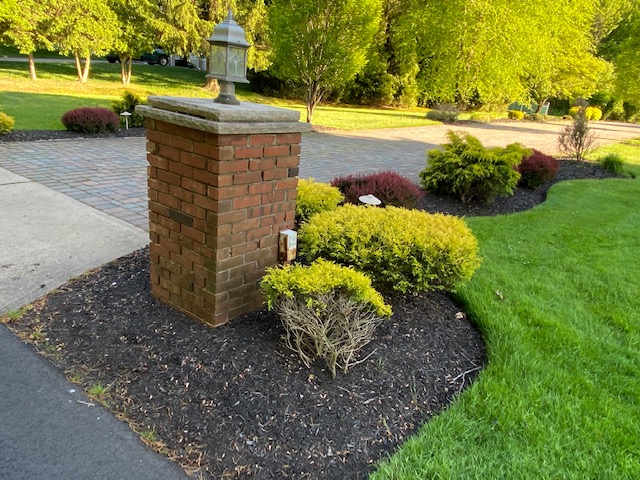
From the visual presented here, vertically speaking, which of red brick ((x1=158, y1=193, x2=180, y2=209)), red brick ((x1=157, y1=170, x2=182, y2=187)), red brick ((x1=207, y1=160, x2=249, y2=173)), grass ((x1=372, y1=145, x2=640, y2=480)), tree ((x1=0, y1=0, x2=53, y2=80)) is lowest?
grass ((x1=372, y1=145, x2=640, y2=480))

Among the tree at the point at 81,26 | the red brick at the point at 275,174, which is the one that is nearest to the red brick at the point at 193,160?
the red brick at the point at 275,174

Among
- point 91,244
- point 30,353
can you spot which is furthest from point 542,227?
point 30,353

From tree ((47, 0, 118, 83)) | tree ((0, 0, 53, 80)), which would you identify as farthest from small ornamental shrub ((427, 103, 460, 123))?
tree ((0, 0, 53, 80))

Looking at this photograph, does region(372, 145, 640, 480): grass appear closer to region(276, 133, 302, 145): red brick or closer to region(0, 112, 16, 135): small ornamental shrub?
region(276, 133, 302, 145): red brick

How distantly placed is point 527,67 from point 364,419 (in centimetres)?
2342

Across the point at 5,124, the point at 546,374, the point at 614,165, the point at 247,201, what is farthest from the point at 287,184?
the point at 614,165

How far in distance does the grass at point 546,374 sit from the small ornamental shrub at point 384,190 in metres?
0.89

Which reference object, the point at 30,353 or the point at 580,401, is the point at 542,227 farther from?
the point at 30,353

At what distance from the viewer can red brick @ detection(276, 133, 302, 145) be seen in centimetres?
285

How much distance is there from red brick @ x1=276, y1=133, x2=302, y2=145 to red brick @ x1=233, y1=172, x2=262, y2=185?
0.25m

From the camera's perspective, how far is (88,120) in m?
9.77

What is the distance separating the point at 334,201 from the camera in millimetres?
4227

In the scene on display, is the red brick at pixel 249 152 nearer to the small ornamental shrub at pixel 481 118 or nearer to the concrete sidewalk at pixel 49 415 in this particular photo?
the concrete sidewalk at pixel 49 415

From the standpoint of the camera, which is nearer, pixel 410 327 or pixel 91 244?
pixel 410 327
